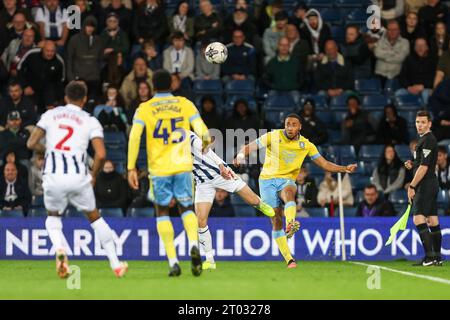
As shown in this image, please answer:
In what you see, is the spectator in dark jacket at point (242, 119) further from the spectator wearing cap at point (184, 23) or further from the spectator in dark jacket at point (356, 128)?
the spectator wearing cap at point (184, 23)

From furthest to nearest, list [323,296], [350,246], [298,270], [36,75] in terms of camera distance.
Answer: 1. [36,75]
2. [350,246]
3. [298,270]
4. [323,296]

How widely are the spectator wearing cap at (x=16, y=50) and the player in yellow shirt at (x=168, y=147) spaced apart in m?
10.4

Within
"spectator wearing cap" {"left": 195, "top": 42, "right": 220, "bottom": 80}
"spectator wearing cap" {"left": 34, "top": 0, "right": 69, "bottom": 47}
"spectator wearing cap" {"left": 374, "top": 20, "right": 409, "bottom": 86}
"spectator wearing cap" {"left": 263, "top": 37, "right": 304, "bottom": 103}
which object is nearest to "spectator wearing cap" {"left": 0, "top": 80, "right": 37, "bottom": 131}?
"spectator wearing cap" {"left": 34, "top": 0, "right": 69, "bottom": 47}

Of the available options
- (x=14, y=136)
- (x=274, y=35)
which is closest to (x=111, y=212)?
(x=14, y=136)

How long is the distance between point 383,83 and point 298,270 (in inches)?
360

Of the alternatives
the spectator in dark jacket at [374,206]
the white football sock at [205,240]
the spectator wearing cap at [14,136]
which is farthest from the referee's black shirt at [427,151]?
the spectator wearing cap at [14,136]

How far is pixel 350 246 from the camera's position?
1881cm

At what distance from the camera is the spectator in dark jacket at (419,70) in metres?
22.4

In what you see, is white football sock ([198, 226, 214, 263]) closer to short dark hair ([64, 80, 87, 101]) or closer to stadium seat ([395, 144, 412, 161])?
short dark hair ([64, 80, 87, 101])

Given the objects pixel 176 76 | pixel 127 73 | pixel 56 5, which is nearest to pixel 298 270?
pixel 176 76

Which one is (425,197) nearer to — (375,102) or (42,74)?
(375,102)

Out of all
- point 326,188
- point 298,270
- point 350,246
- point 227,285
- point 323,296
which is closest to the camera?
point 323,296

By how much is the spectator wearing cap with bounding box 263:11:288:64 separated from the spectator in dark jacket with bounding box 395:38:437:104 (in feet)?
8.62

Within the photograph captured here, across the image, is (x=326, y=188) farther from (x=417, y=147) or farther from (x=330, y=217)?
(x=417, y=147)
